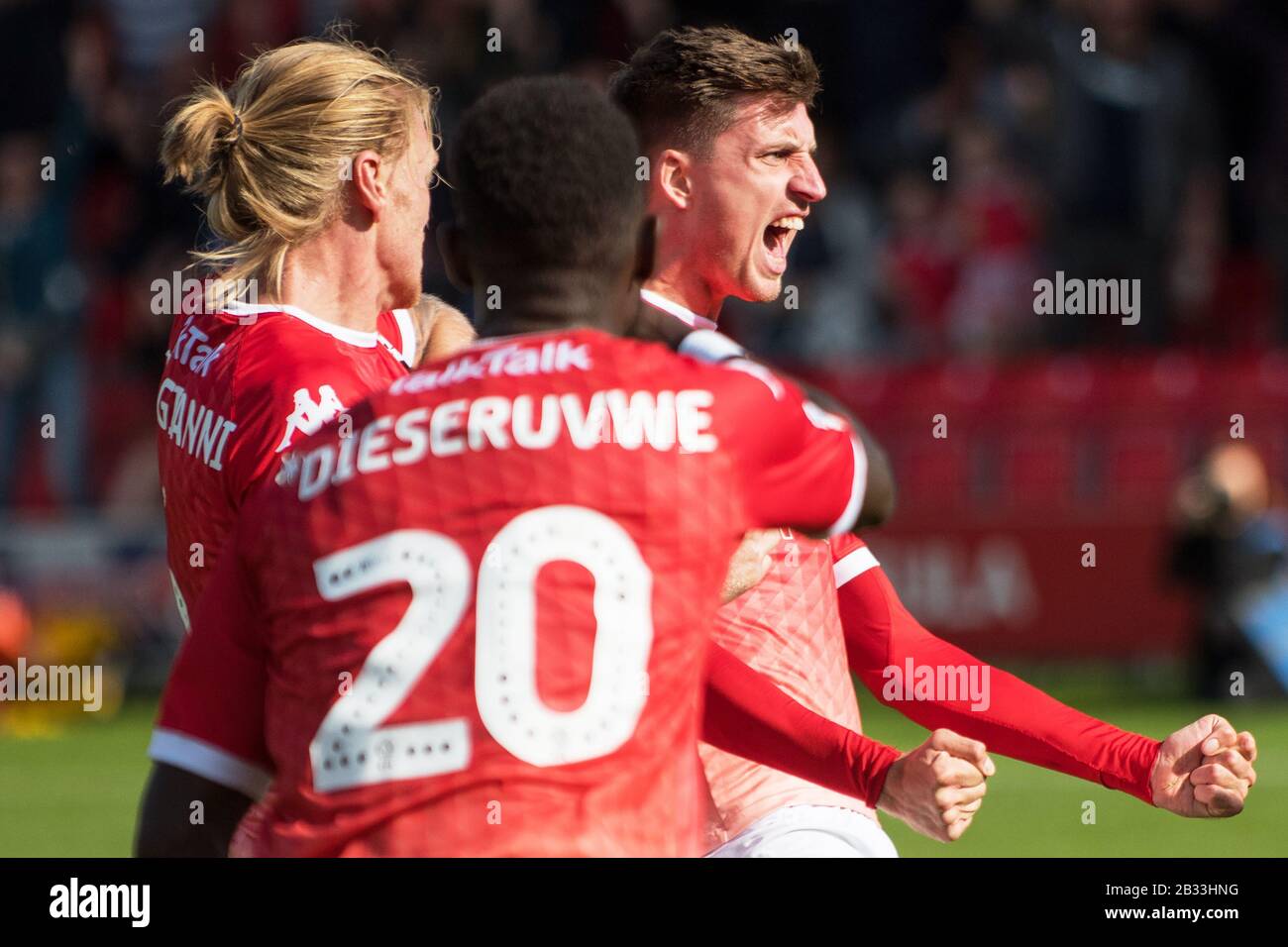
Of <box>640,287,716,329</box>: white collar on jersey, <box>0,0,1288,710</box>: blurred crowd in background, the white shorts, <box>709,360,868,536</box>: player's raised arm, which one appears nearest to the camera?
<box>709,360,868,536</box>: player's raised arm

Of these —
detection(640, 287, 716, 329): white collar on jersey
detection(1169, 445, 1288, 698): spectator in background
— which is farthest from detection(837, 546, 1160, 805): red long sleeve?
detection(1169, 445, 1288, 698): spectator in background

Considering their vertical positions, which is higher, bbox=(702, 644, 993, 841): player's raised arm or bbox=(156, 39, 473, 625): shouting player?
bbox=(156, 39, 473, 625): shouting player

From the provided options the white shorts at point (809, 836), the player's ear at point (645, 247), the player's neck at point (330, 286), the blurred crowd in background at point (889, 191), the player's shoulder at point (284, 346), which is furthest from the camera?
the blurred crowd in background at point (889, 191)

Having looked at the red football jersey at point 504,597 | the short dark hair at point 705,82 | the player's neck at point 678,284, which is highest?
the short dark hair at point 705,82

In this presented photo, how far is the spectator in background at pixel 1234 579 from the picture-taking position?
41.1ft

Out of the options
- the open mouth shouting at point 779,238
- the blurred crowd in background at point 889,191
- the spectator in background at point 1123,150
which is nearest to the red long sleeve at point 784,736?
the open mouth shouting at point 779,238

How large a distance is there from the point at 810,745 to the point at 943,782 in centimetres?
34

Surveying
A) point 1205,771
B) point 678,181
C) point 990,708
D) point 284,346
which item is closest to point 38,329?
point 678,181

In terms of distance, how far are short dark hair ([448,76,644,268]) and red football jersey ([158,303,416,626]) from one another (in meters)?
0.92

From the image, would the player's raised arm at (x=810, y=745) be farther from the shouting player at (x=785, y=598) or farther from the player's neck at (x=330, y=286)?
the player's neck at (x=330, y=286)

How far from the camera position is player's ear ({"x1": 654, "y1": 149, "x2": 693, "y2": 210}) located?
14.7ft

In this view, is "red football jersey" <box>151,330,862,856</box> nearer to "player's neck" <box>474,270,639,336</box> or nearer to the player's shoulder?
"player's neck" <box>474,270,639,336</box>

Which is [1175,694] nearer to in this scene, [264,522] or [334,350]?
[334,350]
